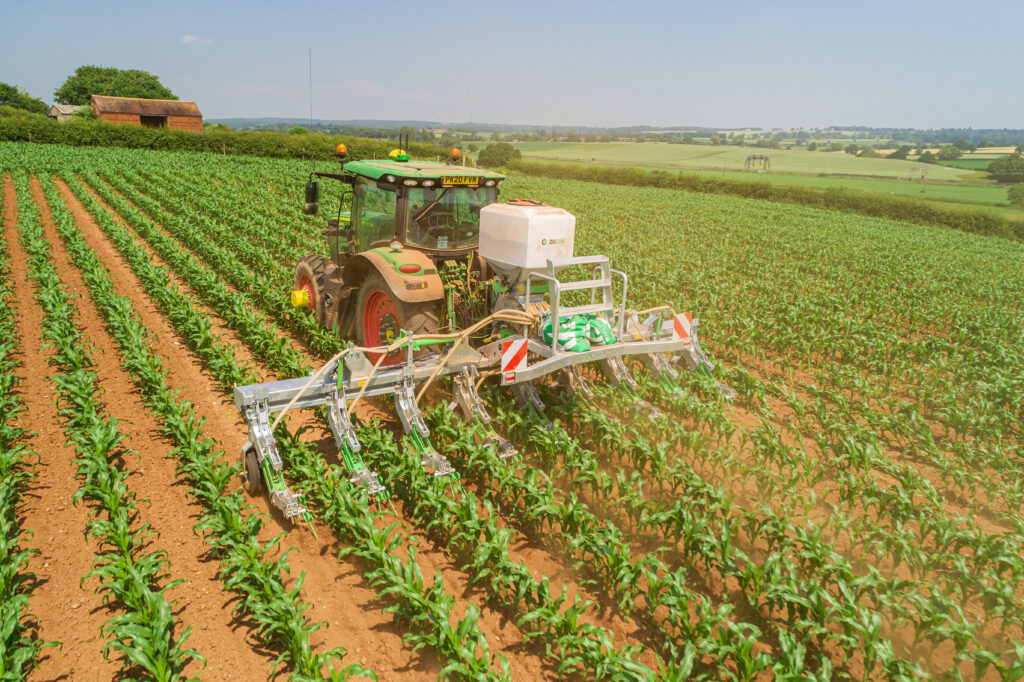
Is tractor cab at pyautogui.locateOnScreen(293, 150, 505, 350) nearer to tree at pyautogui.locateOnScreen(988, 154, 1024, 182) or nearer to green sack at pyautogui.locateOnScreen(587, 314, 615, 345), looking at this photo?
green sack at pyautogui.locateOnScreen(587, 314, 615, 345)

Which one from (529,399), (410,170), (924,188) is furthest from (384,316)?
(924,188)

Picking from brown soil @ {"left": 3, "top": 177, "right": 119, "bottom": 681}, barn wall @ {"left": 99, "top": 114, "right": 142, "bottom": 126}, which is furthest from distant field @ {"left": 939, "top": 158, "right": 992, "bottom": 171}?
barn wall @ {"left": 99, "top": 114, "right": 142, "bottom": 126}

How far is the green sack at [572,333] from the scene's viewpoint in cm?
511

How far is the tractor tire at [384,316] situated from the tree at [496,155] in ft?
144

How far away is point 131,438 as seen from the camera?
566cm

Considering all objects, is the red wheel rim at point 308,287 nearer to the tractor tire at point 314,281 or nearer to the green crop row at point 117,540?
the tractor tire at point 314,281

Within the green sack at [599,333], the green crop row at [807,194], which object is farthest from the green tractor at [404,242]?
the green crop row at [807,194]

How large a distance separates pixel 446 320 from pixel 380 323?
29.0 inches

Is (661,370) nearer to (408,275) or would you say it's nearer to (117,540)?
(408,275)

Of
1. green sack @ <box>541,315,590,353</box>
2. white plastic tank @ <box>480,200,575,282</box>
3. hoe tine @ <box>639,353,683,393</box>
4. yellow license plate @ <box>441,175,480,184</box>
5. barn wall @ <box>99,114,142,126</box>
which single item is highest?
barn wall @ <box>99,114,142,126</box>

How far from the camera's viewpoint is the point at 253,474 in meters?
4.70

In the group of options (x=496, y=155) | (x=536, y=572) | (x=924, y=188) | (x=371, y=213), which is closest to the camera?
(x=536, y=572)

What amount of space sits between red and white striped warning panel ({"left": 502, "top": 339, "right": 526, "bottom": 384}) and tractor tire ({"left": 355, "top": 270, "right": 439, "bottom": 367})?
3.91ft

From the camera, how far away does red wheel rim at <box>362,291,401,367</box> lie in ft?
20.7
